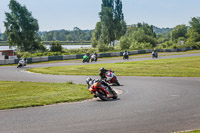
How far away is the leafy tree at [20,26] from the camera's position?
79.5 m

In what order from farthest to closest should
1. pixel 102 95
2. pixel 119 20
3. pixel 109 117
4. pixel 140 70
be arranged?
pixel 119 20, pixel 140 70, pixel 102 95, pixel 109 117

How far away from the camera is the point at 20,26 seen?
8131 cm

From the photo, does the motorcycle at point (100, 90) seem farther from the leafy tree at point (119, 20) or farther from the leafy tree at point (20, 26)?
the leafy tree at point (119, 20)

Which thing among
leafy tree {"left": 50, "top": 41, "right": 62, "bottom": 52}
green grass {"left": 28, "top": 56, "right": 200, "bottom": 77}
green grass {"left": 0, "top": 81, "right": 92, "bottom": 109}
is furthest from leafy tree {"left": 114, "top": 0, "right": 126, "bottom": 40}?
green grass {"left": 0, "top": 81, "right": 92, "bottom": 109}

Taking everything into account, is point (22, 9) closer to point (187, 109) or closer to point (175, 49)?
point (175, 49)

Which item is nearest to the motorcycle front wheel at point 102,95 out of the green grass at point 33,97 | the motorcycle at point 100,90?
the motorcycle at point 100,90

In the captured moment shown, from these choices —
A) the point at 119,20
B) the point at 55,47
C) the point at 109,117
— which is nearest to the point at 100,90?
the point at 109,117

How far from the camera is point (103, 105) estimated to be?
13.0m

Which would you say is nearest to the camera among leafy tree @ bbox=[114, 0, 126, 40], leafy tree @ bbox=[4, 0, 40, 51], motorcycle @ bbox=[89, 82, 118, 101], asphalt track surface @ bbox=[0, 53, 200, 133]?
asphalt track surface @ bbox=[0, 53, 200, 133]

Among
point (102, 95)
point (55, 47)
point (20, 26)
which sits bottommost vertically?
point (102, 95)

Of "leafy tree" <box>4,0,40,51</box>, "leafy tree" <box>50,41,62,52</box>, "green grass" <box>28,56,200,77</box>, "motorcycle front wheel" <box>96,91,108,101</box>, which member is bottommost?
"green grass" <box>28,56,200,77</box>

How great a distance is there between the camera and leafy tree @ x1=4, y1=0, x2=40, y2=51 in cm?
7950

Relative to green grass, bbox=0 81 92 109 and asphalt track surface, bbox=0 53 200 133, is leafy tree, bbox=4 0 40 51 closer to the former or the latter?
green grass, bbox=0 81 92 109

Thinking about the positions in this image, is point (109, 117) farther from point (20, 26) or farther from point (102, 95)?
point (20, 26)
